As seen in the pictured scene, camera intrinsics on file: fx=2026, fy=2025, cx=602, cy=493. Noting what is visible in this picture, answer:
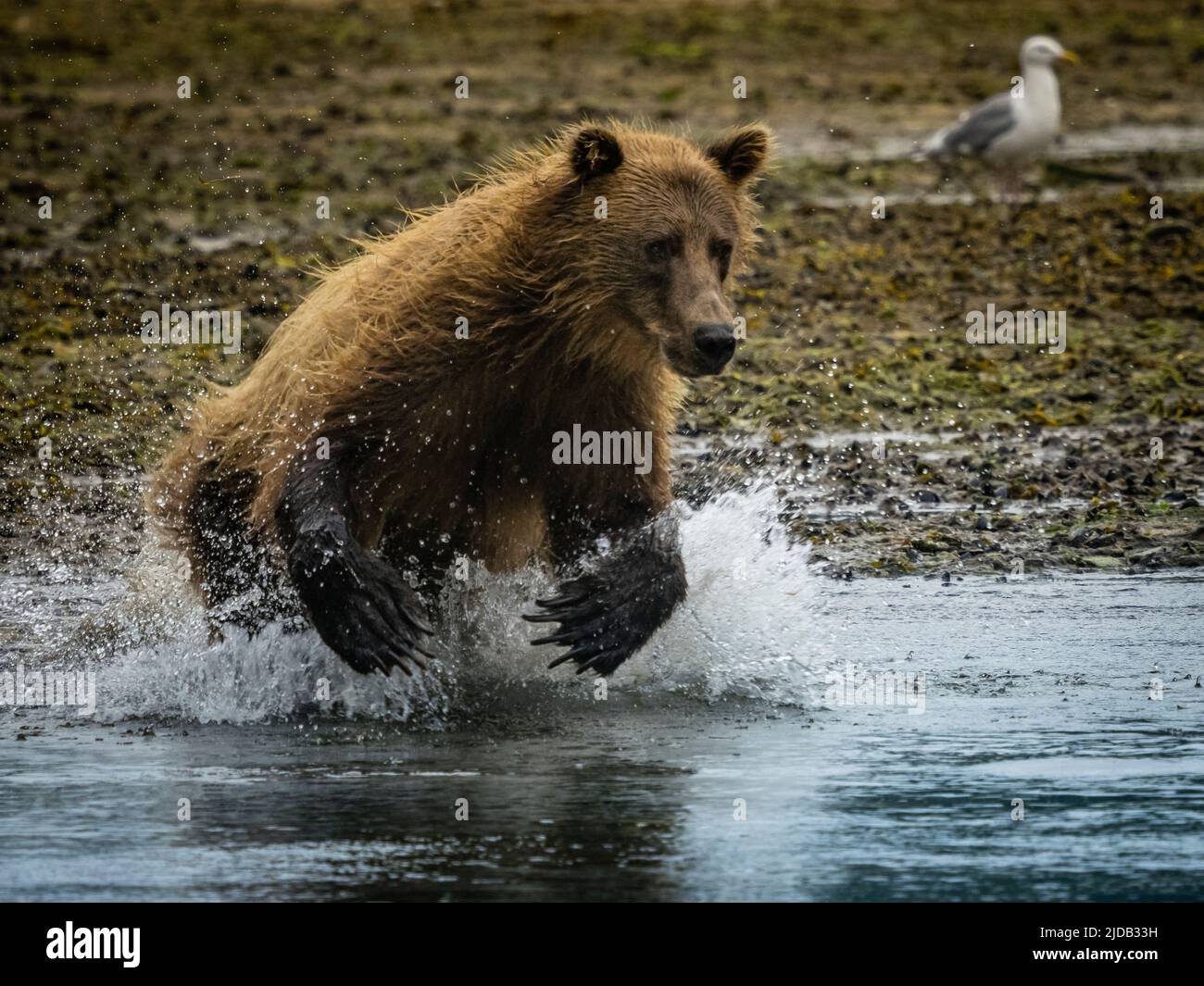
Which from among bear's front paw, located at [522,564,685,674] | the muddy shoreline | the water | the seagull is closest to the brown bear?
bear's front paw, located at [522,564,685,674]

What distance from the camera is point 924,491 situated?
10.7m

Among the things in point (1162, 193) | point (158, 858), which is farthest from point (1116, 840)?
point (1162, 193)

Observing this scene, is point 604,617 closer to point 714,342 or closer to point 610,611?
point 610,611

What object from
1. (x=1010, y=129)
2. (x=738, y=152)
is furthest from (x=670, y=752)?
(x=1010, y=129)

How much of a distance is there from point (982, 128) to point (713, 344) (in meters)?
11.4

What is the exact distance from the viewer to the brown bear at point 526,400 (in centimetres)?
714

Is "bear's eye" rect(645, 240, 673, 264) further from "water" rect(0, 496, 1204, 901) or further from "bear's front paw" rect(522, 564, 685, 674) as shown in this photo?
"water" rect(0, 496, 1204, 901)

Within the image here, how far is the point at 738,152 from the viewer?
764 centimetres

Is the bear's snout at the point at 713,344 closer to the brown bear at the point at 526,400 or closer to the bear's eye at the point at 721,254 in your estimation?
the brown bear at the point at 526,400

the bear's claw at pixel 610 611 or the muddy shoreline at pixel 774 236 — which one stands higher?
the muddy shoreline at pixel 774 236

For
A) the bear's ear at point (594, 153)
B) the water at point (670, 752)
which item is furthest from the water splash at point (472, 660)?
the bear's ear at point (594, 153)
